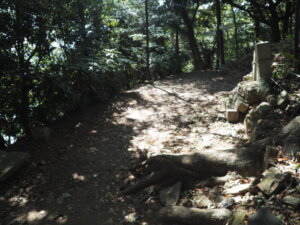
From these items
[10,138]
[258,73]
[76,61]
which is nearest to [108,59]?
[76,61]

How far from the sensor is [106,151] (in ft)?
24.0

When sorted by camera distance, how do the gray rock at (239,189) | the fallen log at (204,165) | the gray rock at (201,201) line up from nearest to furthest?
the gray rock at (239,189), the gray rock at (201,201), the fallen log at (204,165)

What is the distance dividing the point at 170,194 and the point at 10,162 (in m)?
3.88

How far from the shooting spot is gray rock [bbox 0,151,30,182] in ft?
19.9

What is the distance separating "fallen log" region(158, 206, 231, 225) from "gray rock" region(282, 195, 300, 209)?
769 mm

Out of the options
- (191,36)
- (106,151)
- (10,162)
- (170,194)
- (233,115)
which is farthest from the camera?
(191,36)

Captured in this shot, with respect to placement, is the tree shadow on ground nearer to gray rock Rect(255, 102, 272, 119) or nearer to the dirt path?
the dirt path

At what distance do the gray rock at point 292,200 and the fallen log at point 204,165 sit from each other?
3.55ft

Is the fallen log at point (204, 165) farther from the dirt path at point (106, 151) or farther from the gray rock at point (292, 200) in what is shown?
the gray rock at point (292, 200)

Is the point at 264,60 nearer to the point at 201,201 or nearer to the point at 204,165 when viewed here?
the point at 204,165

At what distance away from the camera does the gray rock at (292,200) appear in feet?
10.5

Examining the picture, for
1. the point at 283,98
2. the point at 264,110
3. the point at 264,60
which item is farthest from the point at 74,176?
the point at 264,60

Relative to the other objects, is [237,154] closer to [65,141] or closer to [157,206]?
[157,206]

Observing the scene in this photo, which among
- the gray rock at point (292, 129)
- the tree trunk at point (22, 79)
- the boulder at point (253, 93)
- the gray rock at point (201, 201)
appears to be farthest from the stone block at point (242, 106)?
the tree trunk at point (22, 79)
